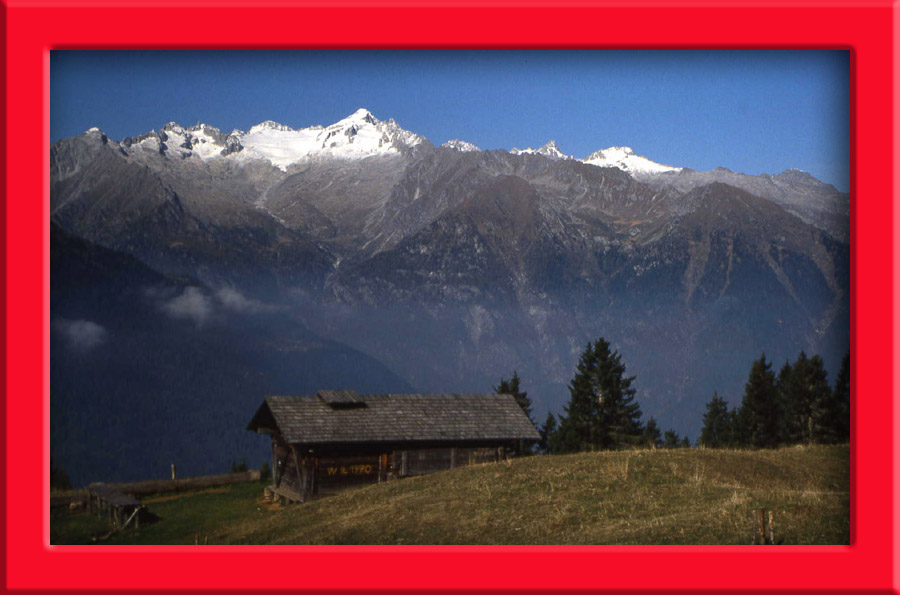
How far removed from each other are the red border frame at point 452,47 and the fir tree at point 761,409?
5417 centimetres

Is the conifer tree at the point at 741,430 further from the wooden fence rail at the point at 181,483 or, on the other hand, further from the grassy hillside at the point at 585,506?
the grassy hillside at the point at 585,506

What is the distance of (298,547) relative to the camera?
38.3ft

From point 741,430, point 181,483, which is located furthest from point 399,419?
point 741,430

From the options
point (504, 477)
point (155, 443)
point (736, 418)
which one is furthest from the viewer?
point (155, 443)

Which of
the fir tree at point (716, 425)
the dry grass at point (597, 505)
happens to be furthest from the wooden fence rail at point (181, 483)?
the fir tree at point (716, 425)

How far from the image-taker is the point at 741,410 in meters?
67.1

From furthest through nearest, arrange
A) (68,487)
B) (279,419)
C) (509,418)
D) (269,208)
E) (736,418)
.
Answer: (736,418)
(269,208)
(68,487)
(509,418)
(279,419)

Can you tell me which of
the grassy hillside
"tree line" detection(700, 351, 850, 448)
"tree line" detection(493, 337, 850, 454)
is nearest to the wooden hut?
the grassy hillside

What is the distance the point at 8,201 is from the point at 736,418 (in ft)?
209

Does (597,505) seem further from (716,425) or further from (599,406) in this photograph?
(716,425)

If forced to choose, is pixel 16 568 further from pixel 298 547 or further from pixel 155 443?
pixel 155 443

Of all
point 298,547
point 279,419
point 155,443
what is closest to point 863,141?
point 298,547

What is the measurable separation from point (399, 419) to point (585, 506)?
18.5 metres

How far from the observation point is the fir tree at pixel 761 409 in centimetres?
6350
